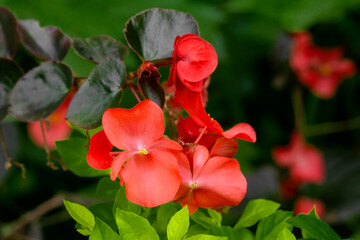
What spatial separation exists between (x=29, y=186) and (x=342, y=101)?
77 cm

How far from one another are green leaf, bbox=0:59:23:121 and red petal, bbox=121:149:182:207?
14 cm

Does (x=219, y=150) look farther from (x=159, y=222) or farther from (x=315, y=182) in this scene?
(x=315, y=182)

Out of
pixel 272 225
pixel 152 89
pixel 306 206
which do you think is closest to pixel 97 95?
Answer: pixel 152 89

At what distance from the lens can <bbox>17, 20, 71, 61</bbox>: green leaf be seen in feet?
1.19

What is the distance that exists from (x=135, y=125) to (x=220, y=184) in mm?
61

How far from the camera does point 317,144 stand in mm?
1193

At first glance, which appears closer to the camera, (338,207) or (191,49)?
(191,49)

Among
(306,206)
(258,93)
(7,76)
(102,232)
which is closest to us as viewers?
(102,232)

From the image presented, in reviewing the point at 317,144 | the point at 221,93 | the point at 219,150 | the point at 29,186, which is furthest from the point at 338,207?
the point at 219,150

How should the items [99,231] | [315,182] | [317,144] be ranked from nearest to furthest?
[99,231] → [315,182] → [317,144]

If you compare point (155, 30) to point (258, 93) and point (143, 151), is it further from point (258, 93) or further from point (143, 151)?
point (258, 93)

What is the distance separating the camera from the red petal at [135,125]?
0.26 meters

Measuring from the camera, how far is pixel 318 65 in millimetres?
1072

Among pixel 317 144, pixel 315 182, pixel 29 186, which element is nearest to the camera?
pixel 29 186
